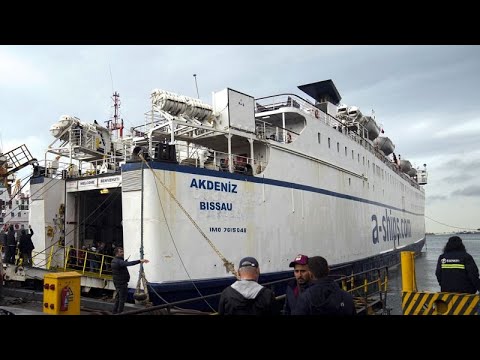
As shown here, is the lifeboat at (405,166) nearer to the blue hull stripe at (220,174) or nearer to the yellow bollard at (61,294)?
the blue hull stripe at (220,174)

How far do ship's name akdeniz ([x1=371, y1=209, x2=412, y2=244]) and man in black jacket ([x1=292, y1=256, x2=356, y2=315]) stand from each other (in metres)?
20.8

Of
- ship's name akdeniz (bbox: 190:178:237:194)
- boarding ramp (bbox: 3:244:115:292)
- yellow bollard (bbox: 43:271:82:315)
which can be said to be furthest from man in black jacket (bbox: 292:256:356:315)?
Result: boarding ramp (bbox: 3:244:115:292)

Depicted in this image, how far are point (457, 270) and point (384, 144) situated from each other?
87.9 ft

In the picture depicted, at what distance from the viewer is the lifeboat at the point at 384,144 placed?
3094 cm

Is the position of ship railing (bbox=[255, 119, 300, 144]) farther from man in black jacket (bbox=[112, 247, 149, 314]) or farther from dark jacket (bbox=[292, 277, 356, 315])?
dark jacket (bbox=[292, 277, 356, 315])

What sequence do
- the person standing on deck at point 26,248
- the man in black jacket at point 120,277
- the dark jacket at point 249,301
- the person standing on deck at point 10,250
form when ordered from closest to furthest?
the dark jacket at point 249,301
the man in black jacket at point 120,277
the person standing on deck at point 26,248
the person standing on deck at point 10,250

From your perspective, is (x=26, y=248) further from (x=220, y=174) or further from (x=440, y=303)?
(x=440, y=303)

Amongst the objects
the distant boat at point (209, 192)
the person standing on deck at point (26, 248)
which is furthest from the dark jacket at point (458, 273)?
the person standing on deck at point (26, 248)

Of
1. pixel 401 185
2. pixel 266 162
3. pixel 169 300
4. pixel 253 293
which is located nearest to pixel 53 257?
pixel 169 300

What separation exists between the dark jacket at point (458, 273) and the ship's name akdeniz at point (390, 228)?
17080mm

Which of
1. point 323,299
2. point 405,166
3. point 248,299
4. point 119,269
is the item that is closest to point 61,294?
point 119,269
